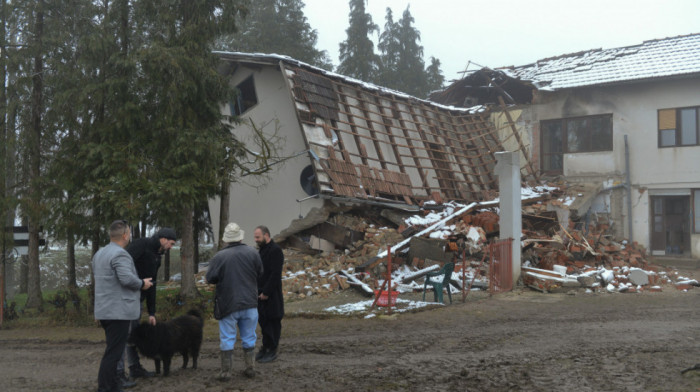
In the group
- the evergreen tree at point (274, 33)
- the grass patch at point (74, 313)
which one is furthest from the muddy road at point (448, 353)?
the evergreen tree at point (274, 33)

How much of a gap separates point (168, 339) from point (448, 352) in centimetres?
360

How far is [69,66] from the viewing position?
15.5 m

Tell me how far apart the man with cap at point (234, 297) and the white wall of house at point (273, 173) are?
11631 mm

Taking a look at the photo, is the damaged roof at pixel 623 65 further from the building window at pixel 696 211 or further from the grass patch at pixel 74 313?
the grass patch at pixel 74 313

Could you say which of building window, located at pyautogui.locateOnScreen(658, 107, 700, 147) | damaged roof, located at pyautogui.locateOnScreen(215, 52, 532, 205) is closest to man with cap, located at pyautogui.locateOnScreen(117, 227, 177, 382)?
damaged roof, located at pyautogui.locateOnScreen(215, 52, 532, 205)

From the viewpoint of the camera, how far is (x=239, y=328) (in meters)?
6.87

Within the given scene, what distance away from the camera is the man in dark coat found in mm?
7699

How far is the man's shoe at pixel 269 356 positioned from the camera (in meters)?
7.77

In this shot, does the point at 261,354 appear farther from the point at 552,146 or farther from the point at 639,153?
the point at 552,146

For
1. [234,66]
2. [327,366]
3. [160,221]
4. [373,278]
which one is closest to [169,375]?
[327,366]

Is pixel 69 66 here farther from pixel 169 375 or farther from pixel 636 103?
pixel 636 103

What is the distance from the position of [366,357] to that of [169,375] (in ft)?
8.04

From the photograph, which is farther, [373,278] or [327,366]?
[373,278]

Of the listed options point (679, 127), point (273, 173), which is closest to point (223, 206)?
point (273, 173)
